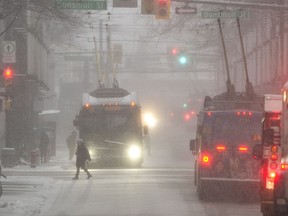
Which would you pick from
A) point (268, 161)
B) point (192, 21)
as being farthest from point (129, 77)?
point (268, 161)

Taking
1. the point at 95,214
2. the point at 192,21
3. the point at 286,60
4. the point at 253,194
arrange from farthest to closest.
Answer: the point at 192,21, the point at 286,60, the point at 253,194, the point at 95,214

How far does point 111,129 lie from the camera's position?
38938mm

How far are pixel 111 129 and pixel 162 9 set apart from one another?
8678 mm

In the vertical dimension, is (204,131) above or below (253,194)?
above

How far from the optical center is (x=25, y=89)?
45.2 metres

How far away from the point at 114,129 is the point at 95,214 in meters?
18.1

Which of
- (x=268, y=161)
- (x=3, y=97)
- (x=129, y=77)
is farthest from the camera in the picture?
(x=129, y=77)

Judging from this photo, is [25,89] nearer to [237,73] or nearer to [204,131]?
[204,131]

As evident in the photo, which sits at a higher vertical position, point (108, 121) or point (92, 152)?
point (108, 121)

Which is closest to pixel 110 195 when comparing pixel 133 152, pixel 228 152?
pixel 228 152

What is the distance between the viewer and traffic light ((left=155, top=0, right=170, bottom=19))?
3161 centimetres

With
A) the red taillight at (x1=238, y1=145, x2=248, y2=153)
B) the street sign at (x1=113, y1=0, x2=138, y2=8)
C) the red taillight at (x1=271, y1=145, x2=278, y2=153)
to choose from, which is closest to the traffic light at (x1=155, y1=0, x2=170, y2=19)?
the street sign at (x1=113, y1=0, x2=138, y2=8)

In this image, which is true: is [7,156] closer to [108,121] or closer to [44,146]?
[108,121]

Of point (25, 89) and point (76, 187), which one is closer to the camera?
point (76, 187)
